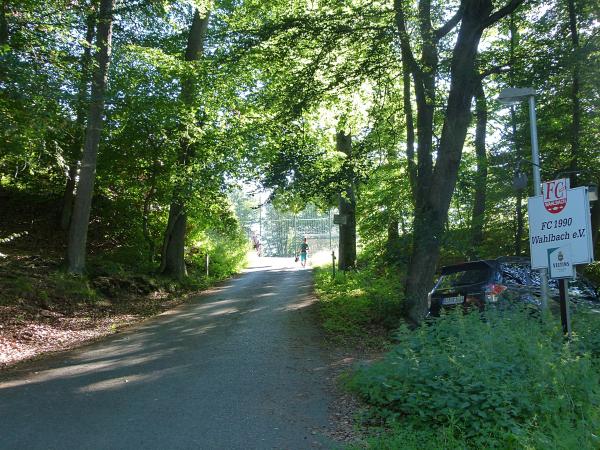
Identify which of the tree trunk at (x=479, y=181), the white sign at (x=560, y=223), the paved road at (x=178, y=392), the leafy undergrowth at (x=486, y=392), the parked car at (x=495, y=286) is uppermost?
the tree trunk at (x=479, y=181)

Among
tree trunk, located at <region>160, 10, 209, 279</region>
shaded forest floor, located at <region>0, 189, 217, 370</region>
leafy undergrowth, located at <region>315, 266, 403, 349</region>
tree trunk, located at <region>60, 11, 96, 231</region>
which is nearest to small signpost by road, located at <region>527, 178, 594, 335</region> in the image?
leafy undergrowth, located at <region>315, 266, 403, 349</region>

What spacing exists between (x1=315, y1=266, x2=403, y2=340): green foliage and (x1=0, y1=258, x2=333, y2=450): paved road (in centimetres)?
82

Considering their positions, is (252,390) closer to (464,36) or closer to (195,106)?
(464,36)

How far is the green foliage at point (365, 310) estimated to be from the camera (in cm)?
1197

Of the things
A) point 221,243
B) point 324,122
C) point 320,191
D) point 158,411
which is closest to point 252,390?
point 158,411

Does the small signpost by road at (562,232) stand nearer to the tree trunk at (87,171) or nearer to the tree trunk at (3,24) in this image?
the tree trunk at (3,24)

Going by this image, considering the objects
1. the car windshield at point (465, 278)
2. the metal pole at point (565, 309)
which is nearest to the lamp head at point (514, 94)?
the car windshield at point (465, 278)

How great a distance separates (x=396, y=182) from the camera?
764 inches

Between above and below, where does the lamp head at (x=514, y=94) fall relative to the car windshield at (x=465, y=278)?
above

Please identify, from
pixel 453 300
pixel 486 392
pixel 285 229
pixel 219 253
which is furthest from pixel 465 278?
pixel 285 229

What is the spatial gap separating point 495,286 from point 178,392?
6.07 metres

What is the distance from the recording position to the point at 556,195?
773 cm

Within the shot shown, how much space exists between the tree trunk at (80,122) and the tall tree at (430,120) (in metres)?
7.49

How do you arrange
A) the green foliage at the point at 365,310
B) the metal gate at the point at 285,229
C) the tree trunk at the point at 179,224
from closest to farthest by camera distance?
the green foliage at the point at 365,310 < the tree trunk at the point at 179,224 < the metal gate at the point at 285,229
